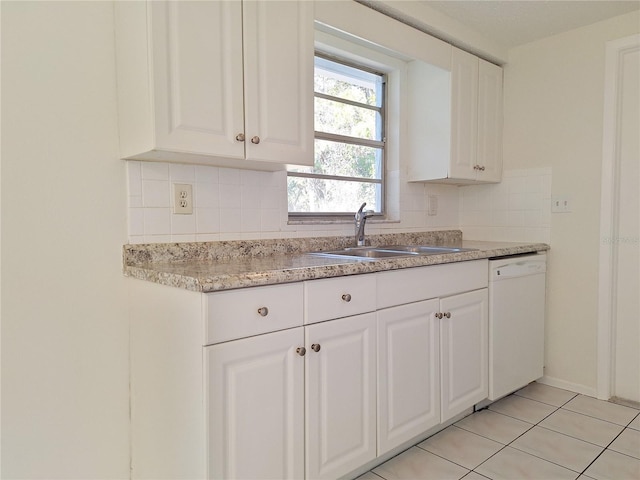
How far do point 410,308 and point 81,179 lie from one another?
1336 mm

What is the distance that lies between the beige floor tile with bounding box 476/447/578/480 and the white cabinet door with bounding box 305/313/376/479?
1.75 ft

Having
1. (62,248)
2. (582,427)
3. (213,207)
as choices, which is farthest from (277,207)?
(582,427)

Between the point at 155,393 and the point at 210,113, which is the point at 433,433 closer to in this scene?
the point at 155,393

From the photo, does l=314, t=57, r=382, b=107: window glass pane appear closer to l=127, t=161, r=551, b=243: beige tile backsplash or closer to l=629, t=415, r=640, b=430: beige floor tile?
l=127, t=161, r=551, b=243: beige tile backsplash

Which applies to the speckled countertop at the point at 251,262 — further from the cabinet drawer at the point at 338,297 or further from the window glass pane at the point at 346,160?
the window glass pane at the point at 346,160

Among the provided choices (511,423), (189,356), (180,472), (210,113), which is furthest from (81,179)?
(511,423)

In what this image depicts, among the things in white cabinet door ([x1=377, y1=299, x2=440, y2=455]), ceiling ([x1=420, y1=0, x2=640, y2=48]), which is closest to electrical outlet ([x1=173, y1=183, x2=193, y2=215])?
white cabinet door ([x1=377, y1=299, x2=440, y2=455])

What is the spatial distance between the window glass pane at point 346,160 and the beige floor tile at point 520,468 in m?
1.60

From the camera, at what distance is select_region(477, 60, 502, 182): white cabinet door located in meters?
2.77

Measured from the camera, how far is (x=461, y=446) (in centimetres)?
200

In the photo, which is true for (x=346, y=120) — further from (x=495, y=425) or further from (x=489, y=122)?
(x=495, y=425)

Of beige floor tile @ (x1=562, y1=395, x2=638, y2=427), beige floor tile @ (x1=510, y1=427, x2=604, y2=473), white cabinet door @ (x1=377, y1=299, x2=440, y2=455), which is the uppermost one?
white cabinet door @ (x1=377, y1=299, x2=440, y2=455)

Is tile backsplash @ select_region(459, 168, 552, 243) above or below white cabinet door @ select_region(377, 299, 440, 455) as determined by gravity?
above

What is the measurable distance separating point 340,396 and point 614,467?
1.25 meters
